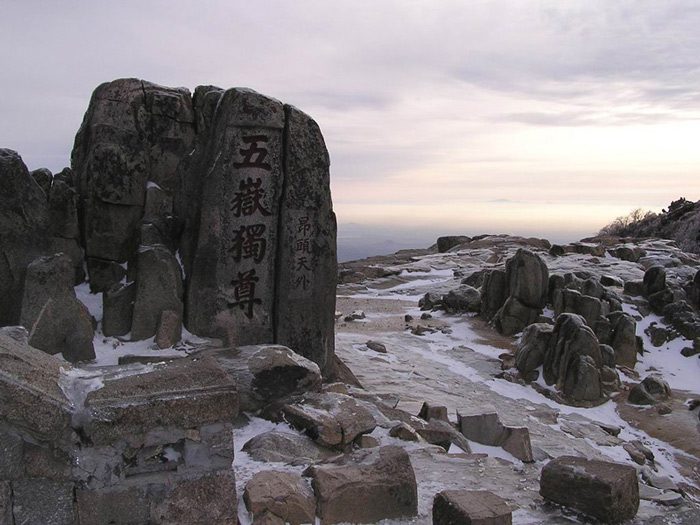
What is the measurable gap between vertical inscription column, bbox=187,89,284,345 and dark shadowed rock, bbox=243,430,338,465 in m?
2.53

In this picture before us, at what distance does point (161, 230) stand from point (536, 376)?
824cm

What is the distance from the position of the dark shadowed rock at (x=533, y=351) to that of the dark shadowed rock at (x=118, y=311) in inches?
326

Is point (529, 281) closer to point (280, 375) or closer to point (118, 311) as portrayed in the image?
point (280, 375)

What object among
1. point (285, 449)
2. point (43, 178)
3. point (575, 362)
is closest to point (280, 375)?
point (285, 449)

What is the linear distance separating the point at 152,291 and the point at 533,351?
8346 millimetres

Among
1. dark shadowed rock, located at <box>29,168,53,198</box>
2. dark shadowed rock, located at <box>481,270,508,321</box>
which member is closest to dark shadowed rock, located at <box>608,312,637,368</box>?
dark shadowed rock, located at <box>481,270,508,321</box>

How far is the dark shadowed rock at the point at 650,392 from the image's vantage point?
12.0m

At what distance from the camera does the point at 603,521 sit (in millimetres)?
5160

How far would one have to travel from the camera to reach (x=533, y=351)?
43.1ft

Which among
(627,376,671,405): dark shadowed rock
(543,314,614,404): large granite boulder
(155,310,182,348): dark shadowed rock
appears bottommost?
(627,376,671,405): dark shadowed rock

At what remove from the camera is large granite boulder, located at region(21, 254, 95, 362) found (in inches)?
282

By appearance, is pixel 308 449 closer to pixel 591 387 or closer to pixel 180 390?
pixel 180 390

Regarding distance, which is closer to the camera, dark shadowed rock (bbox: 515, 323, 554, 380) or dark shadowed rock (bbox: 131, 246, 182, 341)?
dark shadowed rock (bbox: 131, 246, 182, 341)

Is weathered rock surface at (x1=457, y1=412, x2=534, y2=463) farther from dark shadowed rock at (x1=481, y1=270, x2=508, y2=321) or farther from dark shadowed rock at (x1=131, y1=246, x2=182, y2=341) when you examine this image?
dark shadowed rock at (x1=481, y1=270, x2=508, y2=321)
